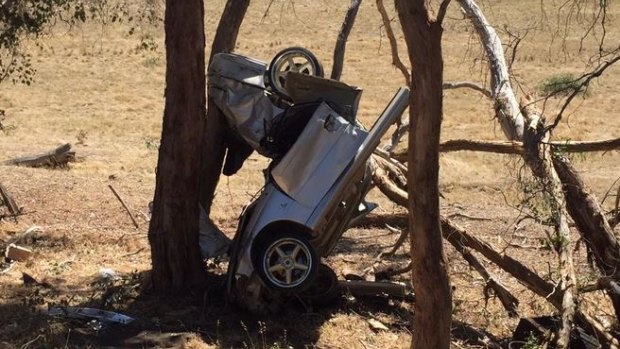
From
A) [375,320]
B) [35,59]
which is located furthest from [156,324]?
[35,59]

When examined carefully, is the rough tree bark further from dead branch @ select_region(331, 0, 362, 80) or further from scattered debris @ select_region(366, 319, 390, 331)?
dead branch @ select_region(331, 0, 362, 80)

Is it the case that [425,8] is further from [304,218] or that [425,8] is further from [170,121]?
[170,121]

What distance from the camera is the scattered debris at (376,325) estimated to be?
7646 mm

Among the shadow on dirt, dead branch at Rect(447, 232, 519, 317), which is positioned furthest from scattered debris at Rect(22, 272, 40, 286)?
dead branch at Rect(447, 232, 519, 317)

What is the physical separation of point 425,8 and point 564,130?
22.0 metres

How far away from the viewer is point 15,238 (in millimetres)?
9867

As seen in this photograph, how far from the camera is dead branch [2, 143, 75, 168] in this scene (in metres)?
16.0

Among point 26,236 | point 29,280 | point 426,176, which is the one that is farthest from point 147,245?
point 426,176

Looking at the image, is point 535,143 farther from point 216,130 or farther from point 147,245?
point 147,245

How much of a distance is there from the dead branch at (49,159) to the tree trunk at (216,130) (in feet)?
26.6

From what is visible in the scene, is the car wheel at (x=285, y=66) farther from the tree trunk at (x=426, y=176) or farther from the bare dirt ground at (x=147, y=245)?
the tree trunk at (x=426, y=176)

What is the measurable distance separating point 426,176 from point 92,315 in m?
3.21

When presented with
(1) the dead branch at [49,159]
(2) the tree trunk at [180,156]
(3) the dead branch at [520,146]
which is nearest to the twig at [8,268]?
(2) the tree trunk at [180,156]

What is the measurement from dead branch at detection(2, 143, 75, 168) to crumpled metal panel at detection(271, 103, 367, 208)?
9737 mm
